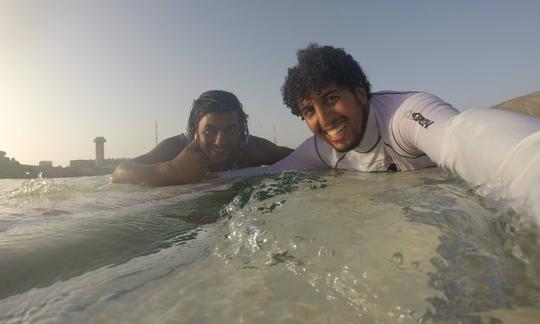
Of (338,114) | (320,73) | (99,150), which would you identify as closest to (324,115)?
(338,114)

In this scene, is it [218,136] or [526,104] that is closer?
[218,136]

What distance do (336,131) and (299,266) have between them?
2406 millimetres

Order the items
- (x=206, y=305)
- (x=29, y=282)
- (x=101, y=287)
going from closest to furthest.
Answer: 1. (x=206, y=305)
2. (x=101, y=287)
3. (x=29, y=282)

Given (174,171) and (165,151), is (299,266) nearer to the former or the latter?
(174,171)

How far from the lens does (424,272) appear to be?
0.96 meters

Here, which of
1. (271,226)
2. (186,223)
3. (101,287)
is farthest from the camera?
(186,223)

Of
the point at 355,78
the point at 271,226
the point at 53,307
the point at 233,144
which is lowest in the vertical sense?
the point at 53,307

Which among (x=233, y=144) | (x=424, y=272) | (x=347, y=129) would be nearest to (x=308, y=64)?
(x=347, y=129)

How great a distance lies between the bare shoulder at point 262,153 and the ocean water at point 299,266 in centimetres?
297

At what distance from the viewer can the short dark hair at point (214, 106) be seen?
187 inches

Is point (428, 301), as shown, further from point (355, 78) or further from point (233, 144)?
point (233, 144)

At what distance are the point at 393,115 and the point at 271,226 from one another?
2.03 metres

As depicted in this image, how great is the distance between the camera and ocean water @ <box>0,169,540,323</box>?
0.86 m

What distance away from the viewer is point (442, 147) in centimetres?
186
